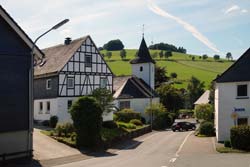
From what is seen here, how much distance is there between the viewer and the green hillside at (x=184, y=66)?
382ft

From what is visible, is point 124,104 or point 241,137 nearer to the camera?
point 241,137

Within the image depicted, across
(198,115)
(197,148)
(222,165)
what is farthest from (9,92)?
(198,115)

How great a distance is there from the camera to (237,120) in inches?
1539

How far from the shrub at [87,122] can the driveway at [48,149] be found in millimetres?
1518

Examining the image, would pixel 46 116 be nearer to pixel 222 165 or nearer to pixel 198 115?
pixel 198 115

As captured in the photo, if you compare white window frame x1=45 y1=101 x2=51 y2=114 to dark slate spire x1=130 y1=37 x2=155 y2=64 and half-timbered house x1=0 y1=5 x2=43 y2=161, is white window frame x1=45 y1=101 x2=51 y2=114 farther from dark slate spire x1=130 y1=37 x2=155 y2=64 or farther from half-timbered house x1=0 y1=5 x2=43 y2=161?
dark slate spire x1=130 y1=37 x2=155 y2=64

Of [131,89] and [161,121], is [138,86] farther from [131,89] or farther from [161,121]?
[161,121]

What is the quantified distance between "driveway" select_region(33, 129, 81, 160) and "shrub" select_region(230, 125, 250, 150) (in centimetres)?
1217

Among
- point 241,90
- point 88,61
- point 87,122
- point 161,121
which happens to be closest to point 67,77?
point 88,61

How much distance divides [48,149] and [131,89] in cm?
3650

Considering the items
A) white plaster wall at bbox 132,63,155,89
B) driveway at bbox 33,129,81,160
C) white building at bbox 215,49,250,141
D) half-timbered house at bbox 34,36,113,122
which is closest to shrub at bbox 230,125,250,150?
white building at bbox 215,49,250,141

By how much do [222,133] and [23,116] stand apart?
64.2ft

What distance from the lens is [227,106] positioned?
1551 inches

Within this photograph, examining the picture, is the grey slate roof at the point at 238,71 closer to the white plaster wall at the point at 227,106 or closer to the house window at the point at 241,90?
the white plaster wall at the point at 227,106
